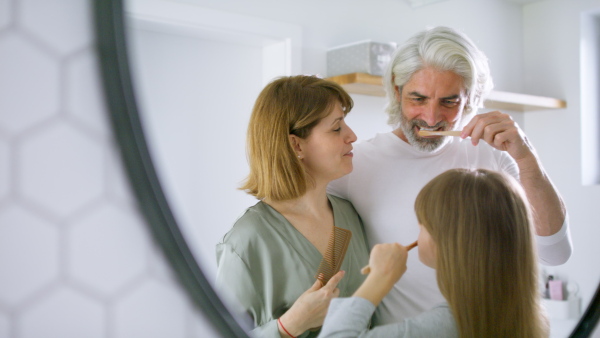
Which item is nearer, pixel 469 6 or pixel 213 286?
pixel 213 286

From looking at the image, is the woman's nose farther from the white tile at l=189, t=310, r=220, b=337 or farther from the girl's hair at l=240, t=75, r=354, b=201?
the white tile at l=189, t=310, r=220, b=337

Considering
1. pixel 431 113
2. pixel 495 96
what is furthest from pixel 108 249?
pixel 495 96

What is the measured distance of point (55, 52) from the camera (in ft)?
0.81

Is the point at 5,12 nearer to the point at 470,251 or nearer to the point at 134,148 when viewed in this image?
the point at 134,148

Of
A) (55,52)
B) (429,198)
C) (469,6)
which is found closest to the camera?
(55,52)

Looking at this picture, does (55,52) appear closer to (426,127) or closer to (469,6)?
(426,127)

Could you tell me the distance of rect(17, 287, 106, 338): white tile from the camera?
0.24 m

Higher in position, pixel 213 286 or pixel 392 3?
pixel 392 3

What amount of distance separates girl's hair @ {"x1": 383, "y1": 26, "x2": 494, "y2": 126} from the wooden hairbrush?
0.10 metres

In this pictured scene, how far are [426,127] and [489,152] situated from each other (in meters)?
0.06

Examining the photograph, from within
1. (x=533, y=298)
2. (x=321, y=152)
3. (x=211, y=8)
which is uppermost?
(x=211, y=8)

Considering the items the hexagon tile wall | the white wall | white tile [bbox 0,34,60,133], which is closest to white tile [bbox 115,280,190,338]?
the hexagon tile wall

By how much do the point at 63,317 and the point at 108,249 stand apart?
0.04 metres

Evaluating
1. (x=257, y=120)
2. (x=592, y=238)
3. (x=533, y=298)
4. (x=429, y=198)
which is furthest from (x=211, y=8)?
(x=592, y=238)
